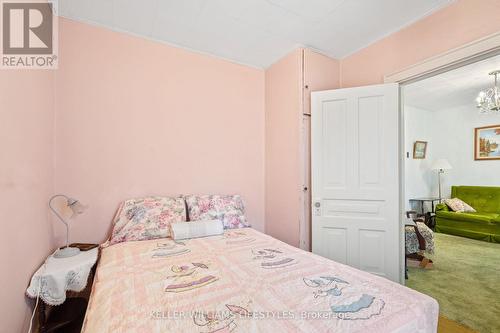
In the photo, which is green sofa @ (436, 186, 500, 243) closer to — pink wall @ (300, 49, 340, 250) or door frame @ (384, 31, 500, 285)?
door frame @ (384, 31, 500, 285)

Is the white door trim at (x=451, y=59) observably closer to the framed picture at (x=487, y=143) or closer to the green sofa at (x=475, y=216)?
the green sofa at (x=475, y=216)

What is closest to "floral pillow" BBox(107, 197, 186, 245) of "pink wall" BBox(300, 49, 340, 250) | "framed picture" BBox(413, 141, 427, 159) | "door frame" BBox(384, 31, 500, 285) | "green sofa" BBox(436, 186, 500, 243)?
"pink wall" BBox(300, 49, 340, 250)

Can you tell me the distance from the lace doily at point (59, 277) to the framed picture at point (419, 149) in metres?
6.18

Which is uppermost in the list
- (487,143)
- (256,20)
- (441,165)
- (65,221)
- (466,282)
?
(256,20)

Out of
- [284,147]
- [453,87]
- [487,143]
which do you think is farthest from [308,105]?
[487,143]

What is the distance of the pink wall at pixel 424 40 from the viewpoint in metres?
1.72

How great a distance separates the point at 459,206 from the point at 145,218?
5.85 meters

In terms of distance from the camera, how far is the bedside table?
1397mm

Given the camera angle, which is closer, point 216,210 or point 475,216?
point 216,210

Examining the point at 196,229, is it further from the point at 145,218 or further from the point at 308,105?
the point at 308,105

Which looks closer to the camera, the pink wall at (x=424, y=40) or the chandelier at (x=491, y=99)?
the pink wall at (x=424, y=40)

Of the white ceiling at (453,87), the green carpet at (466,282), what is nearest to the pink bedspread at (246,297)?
the green carpet at (466,282)

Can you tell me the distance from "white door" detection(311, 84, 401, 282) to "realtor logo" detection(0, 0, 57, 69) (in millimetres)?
2423

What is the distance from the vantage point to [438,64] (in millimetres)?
1956
